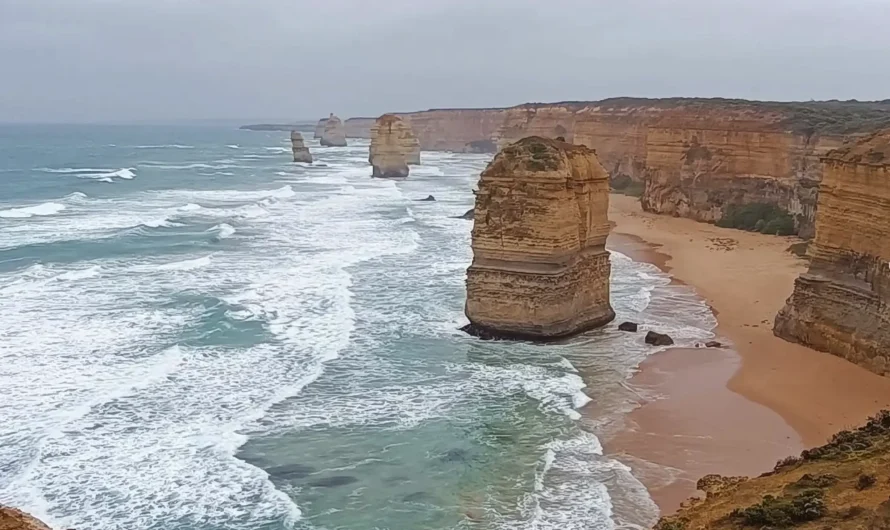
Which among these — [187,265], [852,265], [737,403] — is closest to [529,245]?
[737,403]

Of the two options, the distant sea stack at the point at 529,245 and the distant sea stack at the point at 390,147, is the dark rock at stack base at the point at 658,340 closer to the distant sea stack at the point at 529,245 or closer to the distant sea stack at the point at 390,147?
the distant sea stack at the point at 529,245

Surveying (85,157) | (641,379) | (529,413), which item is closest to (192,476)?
(529,413)

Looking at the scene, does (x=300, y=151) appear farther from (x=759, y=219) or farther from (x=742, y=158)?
(x=759, y=219)

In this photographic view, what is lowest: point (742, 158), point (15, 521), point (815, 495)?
point (15, 521)

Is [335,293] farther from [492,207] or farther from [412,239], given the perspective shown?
[412,239]

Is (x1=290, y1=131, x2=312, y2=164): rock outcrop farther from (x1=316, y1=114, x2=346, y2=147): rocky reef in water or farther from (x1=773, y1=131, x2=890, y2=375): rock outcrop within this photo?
(x1=773, y1=131, x2=890, y2=375): rock outcrop
